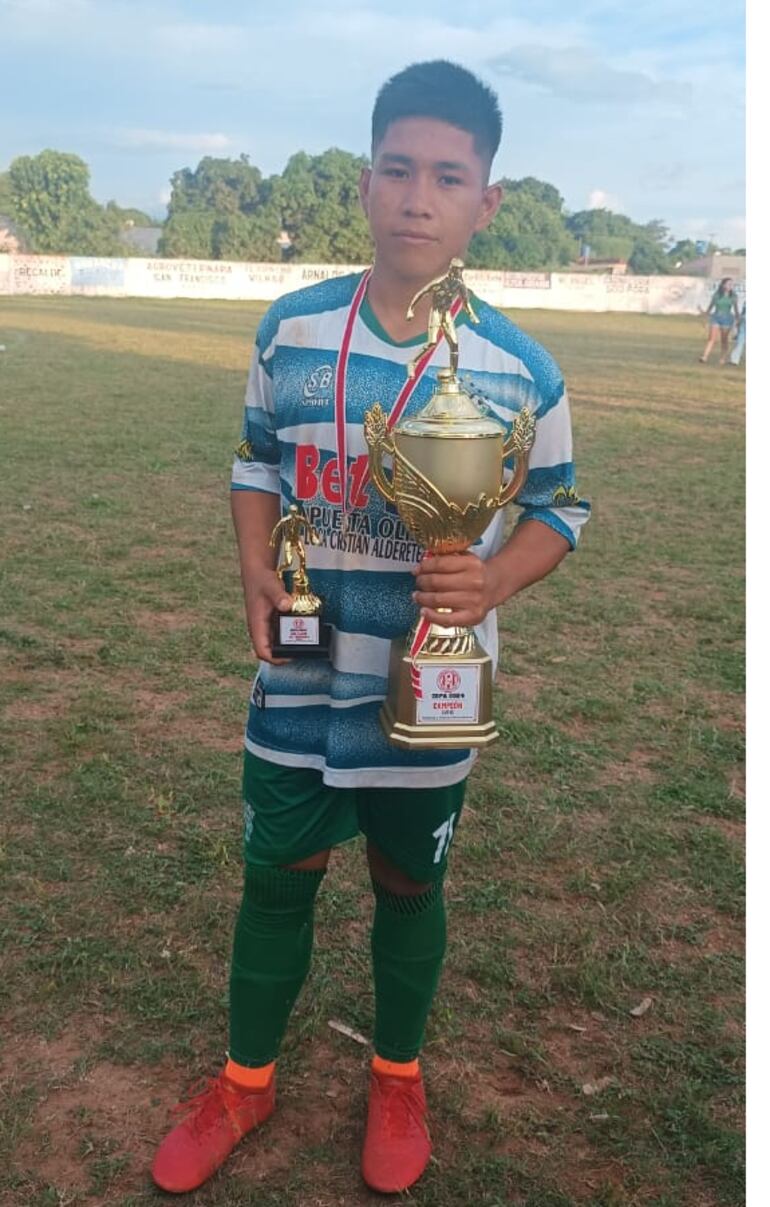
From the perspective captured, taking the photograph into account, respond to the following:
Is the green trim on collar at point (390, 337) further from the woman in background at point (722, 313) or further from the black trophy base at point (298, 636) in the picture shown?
the woman in background at point (722, 313)

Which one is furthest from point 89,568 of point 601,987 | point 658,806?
point 601,987

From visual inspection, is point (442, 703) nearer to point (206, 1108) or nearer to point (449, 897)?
point (206, 1108)

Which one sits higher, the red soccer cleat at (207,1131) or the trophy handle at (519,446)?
the trophy handle at (519,446)

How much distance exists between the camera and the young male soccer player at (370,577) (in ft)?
5.54

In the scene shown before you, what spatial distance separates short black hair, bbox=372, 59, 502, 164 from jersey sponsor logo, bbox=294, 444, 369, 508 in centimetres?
52

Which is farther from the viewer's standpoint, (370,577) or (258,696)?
(258,696)

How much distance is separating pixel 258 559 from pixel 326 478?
232mm

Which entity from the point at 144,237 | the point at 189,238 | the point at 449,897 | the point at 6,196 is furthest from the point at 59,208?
the point at 449,897

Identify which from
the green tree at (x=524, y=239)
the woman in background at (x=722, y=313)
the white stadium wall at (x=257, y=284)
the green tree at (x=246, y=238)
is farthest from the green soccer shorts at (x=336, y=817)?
the green tree at (x=246, y=238)

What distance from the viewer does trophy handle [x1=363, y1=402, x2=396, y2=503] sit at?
1642 millimetres

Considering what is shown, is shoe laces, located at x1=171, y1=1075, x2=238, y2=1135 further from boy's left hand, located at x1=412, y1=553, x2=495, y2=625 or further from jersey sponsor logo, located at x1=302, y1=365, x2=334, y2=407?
jersey sponsor logo, located at x1=302, y1=365, x2=334, y2=407

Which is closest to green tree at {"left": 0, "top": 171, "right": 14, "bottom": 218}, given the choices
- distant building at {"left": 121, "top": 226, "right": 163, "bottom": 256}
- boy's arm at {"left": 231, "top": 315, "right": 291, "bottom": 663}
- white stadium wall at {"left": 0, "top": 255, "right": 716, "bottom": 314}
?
distant building at {"left": 121, "top": 226, "right": 163, "bottom": 256}

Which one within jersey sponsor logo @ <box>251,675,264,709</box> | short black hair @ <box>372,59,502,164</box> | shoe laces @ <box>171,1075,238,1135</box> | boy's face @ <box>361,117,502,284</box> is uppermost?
short black hair @ <box>372,59,502,164</box>

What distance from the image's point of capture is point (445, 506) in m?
1.60
